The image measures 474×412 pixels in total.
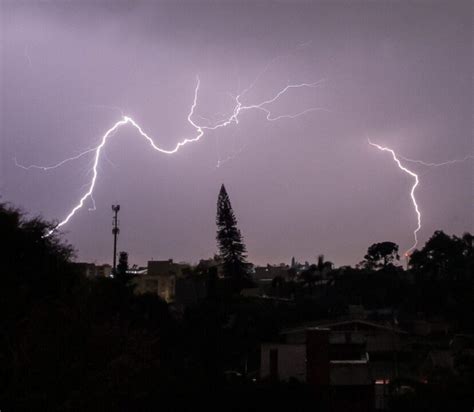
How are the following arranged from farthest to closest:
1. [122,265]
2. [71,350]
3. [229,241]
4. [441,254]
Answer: [229,241] < [441,254] < [122,265] < [71,350]

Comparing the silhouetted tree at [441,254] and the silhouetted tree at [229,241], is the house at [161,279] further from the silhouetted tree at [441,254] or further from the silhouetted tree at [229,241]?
the silhouetted tree at [441,254]

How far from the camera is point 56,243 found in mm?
10484

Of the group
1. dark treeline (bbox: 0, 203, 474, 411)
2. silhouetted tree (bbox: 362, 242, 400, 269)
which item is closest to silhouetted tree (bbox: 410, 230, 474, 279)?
silhouetted tree (bbox: 362, 242, 400, 269)

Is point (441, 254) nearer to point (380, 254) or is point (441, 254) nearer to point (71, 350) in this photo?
point (380, 254)

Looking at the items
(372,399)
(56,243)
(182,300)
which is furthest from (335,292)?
(56,243)

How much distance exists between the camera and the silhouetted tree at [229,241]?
40.2m

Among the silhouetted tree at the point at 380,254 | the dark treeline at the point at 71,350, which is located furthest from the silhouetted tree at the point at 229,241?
the dark treeline at the point at 71,350

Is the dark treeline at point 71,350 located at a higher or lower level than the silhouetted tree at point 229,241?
lower

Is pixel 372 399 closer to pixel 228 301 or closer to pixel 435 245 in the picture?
pixel 228 301

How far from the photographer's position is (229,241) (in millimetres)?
40219

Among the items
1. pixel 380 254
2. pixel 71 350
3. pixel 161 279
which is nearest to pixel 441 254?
pixel 380 254

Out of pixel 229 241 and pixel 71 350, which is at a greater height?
pixel 229 241

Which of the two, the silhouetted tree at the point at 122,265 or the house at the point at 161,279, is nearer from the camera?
the silhouetted tree at the point at 122,265

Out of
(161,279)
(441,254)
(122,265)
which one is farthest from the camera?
(161,279)
